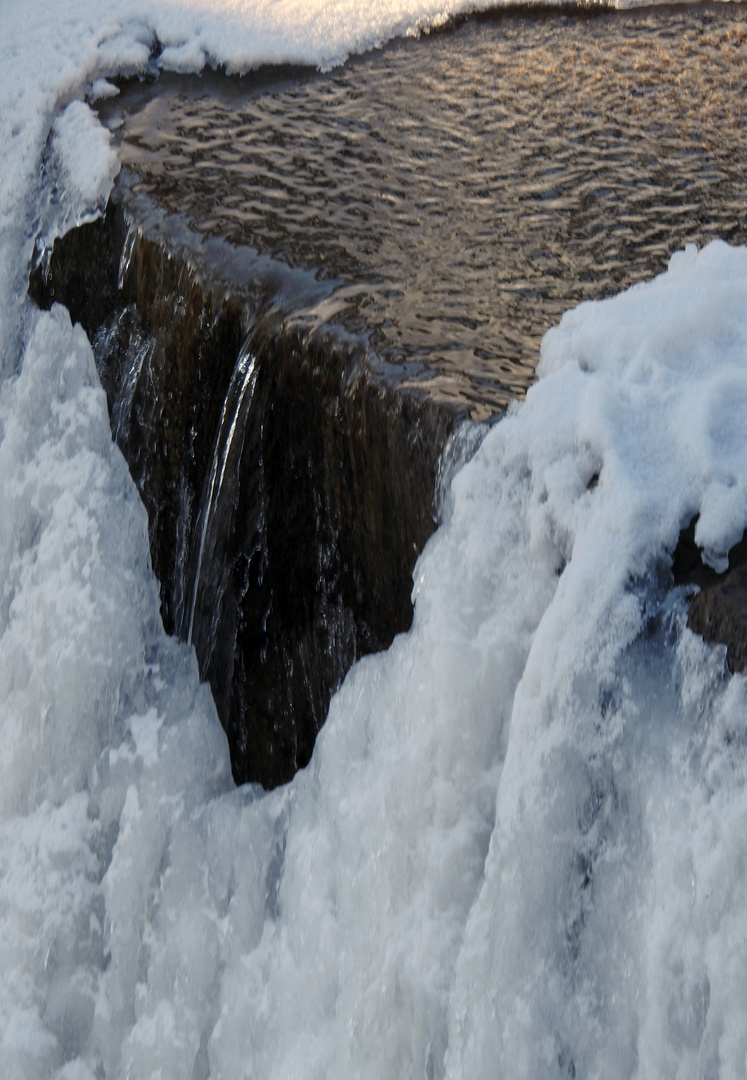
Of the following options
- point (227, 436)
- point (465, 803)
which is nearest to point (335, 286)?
point (227, 436)

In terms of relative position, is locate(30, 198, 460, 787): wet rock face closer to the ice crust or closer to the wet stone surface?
the wet stone surface

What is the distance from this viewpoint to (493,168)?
304 cm

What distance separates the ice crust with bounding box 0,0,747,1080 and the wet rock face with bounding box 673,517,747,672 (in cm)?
2

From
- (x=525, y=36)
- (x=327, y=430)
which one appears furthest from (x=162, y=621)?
(x=525, y=36)

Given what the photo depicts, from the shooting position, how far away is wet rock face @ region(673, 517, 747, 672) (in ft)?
4.37

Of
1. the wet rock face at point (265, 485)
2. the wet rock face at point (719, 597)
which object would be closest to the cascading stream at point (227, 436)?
the wet rock face at point (265, 485)

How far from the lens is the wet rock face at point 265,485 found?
6.43ft

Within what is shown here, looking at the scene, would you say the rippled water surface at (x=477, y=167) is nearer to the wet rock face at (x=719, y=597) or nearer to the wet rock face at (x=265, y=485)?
the wet rock face at (x=265, y=485)

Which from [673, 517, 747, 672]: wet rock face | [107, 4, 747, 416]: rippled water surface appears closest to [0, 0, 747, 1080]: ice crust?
[673, 517, 747, 672]: wet rock face

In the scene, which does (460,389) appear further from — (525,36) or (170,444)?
(525,36)

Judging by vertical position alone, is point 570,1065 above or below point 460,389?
below

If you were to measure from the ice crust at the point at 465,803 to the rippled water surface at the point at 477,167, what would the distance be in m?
0.31

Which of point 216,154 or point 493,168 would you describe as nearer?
point 493,168

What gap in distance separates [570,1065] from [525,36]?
12.6ft
